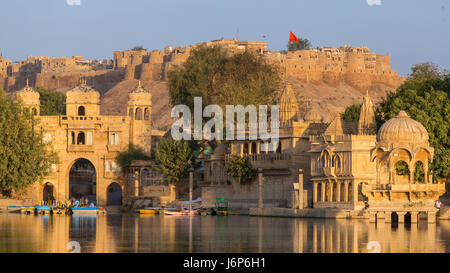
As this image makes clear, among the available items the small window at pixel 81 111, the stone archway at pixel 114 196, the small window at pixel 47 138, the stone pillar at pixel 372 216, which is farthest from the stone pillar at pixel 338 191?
the small window at pixel 81 111

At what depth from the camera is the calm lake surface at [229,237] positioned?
121 feet

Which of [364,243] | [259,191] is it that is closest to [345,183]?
[259,191]

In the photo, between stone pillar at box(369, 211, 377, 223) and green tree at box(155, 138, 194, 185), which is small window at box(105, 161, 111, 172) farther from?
stone pillar at box(369, 211, 377, 223)

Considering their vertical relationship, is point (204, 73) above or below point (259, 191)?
above


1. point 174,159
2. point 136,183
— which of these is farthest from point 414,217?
point 136,183

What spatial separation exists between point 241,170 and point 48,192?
25.9 m

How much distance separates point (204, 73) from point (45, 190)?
17374mm

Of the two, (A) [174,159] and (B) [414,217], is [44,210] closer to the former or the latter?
(A) [174,159]

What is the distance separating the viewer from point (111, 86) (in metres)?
167

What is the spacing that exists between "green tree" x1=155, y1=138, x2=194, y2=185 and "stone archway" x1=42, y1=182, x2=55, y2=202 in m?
13.0

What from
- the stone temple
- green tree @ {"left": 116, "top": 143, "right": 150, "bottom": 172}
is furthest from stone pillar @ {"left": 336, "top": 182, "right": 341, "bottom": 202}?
green tree @ {"left": 116, "top": 143, "right": 150, "bottom": 172}

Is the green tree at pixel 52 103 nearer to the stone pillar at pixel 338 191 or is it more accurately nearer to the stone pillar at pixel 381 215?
the stone pillar at pixel 338 191

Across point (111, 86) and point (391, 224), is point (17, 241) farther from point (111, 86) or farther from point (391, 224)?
point (111, 86)

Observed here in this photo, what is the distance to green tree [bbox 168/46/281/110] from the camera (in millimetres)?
77625
